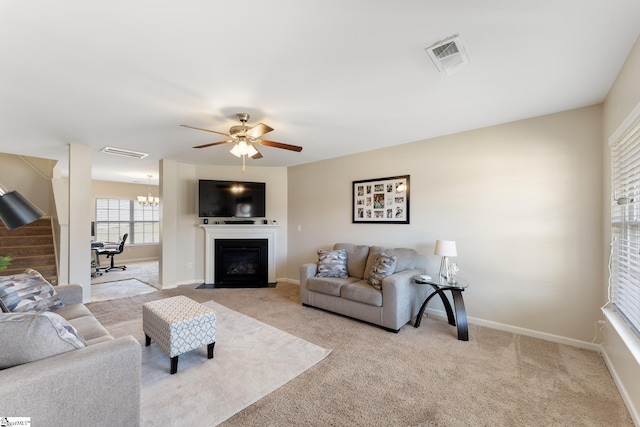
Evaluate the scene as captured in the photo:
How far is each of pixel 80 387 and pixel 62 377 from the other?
0.32ft

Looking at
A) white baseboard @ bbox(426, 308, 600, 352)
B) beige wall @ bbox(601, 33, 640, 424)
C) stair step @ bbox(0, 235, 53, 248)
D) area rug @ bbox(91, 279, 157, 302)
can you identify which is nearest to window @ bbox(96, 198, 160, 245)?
area rug @ bbox(91, 279, 157, 302)

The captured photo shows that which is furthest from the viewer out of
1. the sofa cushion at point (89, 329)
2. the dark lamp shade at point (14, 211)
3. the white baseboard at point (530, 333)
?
the white baseboard at point (530, 333)

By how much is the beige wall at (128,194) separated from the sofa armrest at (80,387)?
797 cm

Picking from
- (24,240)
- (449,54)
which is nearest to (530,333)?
(449,54)

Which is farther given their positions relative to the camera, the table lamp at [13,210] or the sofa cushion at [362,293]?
the sofa cushion at [362,293]

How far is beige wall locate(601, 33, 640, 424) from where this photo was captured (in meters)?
1.71

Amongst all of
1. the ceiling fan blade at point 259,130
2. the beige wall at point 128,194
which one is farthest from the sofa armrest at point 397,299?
the beige wall at point 128,194

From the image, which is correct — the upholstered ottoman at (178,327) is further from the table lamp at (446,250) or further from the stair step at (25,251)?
the stair step at (25,251)

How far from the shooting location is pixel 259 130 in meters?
2.55

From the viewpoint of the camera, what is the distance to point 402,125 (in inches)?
123

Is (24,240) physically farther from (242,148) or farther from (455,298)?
(455,298)

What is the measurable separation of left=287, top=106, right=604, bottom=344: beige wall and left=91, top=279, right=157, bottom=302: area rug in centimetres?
451

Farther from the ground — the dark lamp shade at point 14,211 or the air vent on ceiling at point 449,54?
the air vent on ceiling at point 449,54

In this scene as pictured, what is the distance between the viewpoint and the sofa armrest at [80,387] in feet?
3.65
